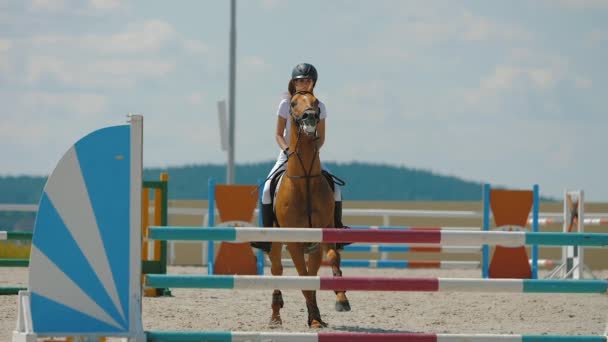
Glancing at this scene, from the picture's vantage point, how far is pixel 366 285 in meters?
6.37

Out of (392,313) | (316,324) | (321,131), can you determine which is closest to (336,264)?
(316,324)

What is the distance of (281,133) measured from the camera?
9.85m

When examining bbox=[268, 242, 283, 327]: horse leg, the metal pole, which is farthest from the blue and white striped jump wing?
the metal pole

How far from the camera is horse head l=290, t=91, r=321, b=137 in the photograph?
8789 mm

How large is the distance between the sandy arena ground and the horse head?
1692 mm

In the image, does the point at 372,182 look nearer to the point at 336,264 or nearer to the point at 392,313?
the point at 392,313

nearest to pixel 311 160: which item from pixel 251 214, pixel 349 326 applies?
pixel 349 326

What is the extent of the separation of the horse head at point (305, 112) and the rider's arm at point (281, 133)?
1.86 feet

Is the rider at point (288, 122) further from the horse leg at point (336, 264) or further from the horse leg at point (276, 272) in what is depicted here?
the horse leg at point (336, 264)

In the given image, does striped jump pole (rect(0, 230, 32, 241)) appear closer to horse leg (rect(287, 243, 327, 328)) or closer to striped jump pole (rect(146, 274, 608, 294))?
horse leg (rect(287, 243, 327, 328))

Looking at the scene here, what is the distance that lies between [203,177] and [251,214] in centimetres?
3520

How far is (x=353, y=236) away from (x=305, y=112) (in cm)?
259

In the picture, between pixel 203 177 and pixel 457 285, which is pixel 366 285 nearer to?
pixel 457 285

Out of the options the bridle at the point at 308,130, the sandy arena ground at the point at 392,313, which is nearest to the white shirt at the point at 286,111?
the bridle at the point at 308,130
